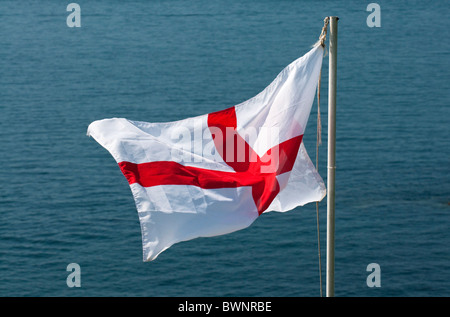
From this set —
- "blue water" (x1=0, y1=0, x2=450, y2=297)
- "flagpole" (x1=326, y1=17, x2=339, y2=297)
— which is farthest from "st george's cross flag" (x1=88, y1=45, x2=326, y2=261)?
"blue water" (x1=0, y1=0, x2=450, y2=297)

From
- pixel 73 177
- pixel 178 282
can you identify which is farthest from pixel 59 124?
pixel 178 282

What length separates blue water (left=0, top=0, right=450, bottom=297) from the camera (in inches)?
1881

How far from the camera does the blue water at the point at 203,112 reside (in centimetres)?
4778

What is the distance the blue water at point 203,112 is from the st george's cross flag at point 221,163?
27328 mm

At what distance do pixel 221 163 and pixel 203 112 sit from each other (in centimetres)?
5912

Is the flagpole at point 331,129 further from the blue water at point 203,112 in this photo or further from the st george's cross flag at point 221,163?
the blue water at point 203,112

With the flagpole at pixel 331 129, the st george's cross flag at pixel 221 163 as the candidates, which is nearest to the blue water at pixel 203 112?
the st george's cross flag at pixel 221 163

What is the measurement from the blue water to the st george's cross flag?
27.3 metres

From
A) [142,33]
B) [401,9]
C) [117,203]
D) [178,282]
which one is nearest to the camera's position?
[178,282]

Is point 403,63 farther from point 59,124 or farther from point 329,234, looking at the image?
point 329,234

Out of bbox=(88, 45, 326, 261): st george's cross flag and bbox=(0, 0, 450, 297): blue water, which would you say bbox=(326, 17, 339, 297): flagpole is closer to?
bbox=(88, 45, 326, 261): st george's cross flag

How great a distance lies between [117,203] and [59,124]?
22.8 m

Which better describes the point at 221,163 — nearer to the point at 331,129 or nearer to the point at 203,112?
the point at 331,129

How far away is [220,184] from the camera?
56.2 feet
